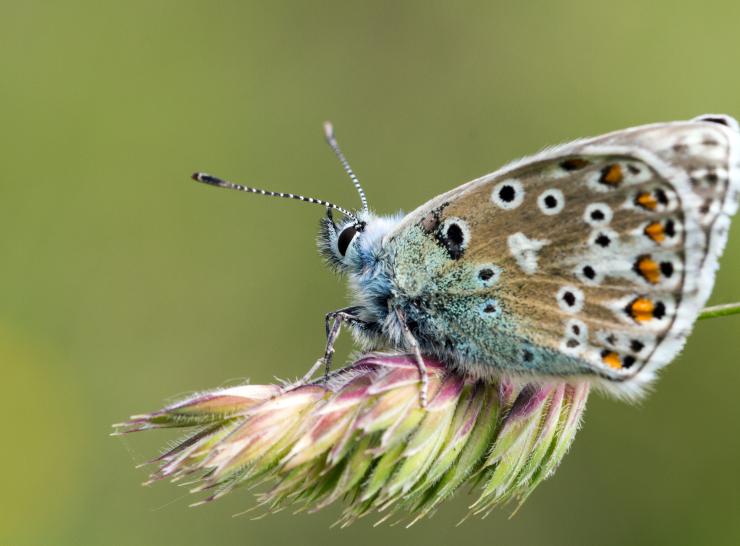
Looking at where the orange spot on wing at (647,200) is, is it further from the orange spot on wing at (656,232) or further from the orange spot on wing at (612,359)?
the orange spot on wing at (612,359)

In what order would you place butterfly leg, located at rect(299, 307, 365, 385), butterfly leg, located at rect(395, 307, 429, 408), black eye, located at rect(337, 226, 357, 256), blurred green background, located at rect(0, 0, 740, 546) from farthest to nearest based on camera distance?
blurred green background, located at rect(0, 0, 740, 546)
black eye, located at rect(337, 226, 357, 256)
butterfly leg, located at rect(299, 307, 365, 385)
butterfly leg, located at rect(395, 307, 429, 408)

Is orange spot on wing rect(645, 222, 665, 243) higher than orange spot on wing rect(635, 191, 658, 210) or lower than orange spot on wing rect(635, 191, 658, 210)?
lower

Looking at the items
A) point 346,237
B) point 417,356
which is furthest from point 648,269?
point 346,237

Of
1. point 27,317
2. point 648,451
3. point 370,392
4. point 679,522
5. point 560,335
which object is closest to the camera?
point 370,392

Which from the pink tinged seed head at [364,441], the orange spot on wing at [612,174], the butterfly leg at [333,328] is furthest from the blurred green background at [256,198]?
the pink tinged seed head at [364,441]

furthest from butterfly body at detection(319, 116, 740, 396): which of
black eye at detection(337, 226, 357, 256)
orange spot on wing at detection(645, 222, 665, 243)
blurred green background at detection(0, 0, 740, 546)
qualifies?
blurred green background at detection(0, 0, 740, 546)

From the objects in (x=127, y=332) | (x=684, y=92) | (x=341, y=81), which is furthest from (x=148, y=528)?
(x=684, y=92)

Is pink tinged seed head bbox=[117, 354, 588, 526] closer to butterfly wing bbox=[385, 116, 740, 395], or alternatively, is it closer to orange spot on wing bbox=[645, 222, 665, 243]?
butterfly wing bbox=[385, 116, 740, 395]

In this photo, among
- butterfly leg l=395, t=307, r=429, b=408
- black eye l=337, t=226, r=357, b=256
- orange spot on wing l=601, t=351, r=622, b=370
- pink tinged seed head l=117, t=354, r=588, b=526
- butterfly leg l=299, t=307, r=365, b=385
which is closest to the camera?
pink tinged seed head l=117, t=354, r=588, b=526

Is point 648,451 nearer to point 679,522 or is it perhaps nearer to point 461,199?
point 679,522
